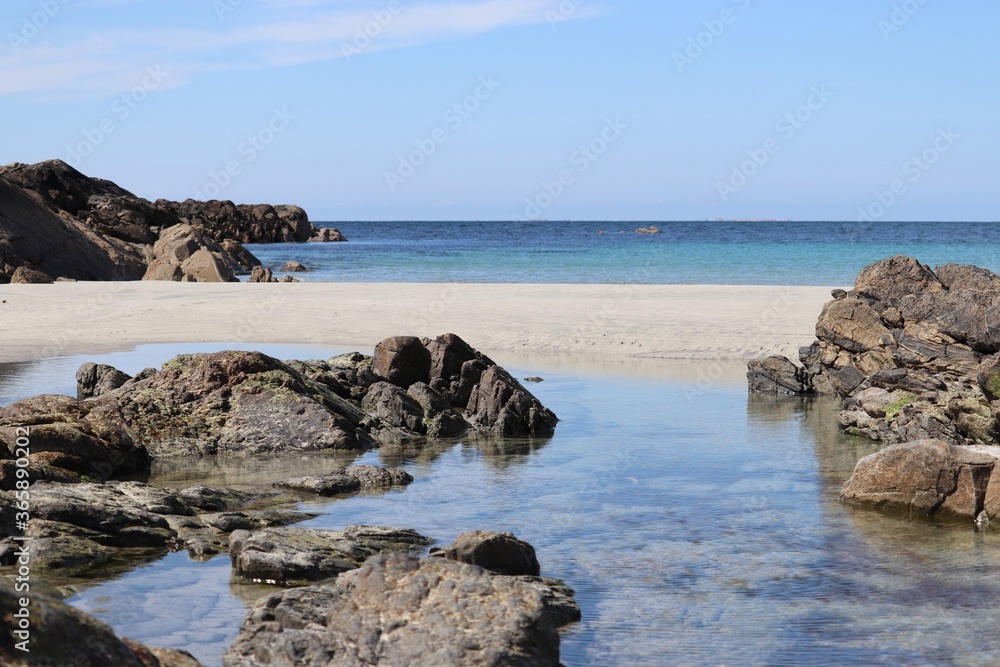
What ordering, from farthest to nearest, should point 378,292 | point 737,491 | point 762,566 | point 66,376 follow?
point 378,292 → point 66,376 → point 737,491 → point 762,566

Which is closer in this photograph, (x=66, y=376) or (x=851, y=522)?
(x=851, y=522)

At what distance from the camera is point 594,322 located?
25.9 m

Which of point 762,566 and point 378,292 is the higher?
point 378,292

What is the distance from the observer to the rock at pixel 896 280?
53.0 ft

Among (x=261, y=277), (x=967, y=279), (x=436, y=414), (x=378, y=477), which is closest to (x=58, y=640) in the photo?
(x=378, y=477)

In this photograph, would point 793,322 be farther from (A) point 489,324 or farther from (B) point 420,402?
(B) point 420,402

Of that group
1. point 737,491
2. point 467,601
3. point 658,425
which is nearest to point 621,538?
point 737,491

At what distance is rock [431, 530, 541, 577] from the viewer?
748cm

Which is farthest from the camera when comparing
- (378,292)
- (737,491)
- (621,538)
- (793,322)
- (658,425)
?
(378,292)

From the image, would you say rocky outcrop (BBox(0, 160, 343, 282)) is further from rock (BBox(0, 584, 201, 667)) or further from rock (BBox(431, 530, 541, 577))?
rock (BBox(0, 584, 201, 667))

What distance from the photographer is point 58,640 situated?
4.31m

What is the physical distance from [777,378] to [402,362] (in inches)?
248

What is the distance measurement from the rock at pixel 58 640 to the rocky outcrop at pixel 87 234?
36984 millimetres

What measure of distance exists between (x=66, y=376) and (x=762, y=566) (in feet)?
44.9
